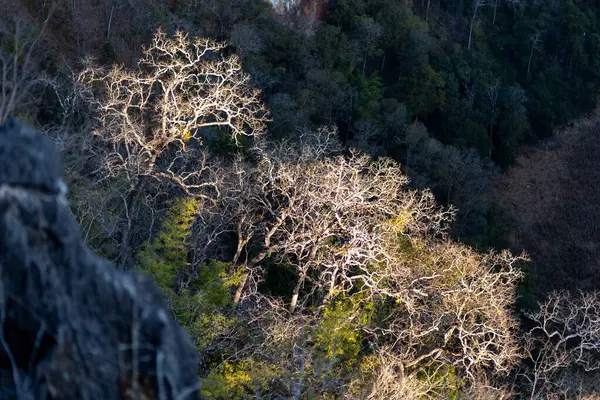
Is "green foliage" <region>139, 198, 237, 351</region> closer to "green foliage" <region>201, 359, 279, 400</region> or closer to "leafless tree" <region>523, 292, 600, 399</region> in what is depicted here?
"green foliage" <region>201, 359, 279, 400</region>

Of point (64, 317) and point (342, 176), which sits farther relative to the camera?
point (342, 176)

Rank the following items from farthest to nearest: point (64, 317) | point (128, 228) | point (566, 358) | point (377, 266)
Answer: point (566, 358), point (377, 266), point (128, 228), point (64, 317)

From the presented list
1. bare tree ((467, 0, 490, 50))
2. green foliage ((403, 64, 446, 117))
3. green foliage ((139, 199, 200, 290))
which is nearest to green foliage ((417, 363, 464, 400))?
green foliage ((139, 199, 200, 290))

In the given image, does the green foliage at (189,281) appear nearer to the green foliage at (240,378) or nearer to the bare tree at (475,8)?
the green foliage at (240,378)

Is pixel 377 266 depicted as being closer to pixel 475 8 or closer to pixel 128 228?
pixel 128 228

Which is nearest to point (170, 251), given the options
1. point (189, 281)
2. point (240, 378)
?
A: point (189, 281)

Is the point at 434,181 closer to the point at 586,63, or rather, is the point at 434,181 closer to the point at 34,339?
the point at 586,63

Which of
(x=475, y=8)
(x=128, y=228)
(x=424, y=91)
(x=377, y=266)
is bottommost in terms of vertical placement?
(x=128, y=228)

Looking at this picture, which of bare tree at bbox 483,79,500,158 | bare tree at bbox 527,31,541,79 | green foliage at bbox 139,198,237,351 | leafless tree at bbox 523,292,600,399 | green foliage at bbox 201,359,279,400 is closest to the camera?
green foliage at bbox 201,359,279,400
